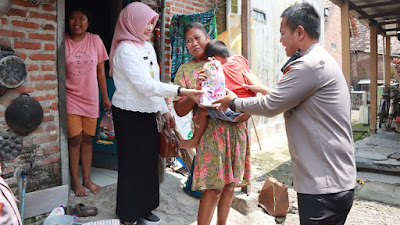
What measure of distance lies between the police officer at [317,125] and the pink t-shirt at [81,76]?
2.20 metres

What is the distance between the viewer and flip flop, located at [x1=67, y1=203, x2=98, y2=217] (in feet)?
11.0

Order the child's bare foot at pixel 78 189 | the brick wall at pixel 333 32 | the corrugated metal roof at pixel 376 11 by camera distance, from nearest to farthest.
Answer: the child's bare foot at pixel 78 189 → the corrugated metal roof at pixel 376 11 → the brick wall at pixel 333 32

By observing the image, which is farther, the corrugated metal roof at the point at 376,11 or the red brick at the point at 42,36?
the corrugated metal roof at the point at 376,11

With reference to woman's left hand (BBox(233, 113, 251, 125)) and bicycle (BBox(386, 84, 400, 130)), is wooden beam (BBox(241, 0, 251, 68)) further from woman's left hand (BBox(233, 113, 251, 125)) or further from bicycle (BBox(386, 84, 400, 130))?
bicycle (BBox(386, 84, 400, 130))

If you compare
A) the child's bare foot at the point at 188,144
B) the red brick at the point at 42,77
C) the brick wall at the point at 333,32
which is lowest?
the child's bare foot at the point at 188,144

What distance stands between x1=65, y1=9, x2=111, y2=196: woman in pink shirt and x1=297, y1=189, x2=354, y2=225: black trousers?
249 centimetres

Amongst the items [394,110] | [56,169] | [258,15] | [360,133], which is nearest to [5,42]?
[56,169]

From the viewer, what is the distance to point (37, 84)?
10.8ft

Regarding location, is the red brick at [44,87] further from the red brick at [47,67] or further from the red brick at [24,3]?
the red brick at [24,3]

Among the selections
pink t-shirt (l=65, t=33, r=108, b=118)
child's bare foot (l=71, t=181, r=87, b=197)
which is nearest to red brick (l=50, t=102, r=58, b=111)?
pink t-shirt (l=65, t=33, r=108, b=118)

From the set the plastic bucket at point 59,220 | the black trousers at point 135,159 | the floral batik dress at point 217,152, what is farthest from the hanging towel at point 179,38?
the plastic bucket at point 59,220

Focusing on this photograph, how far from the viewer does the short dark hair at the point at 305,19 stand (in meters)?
2.10

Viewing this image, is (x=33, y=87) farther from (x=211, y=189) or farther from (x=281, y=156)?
(x=281, y=156)

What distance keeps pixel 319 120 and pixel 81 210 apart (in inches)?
96.7
